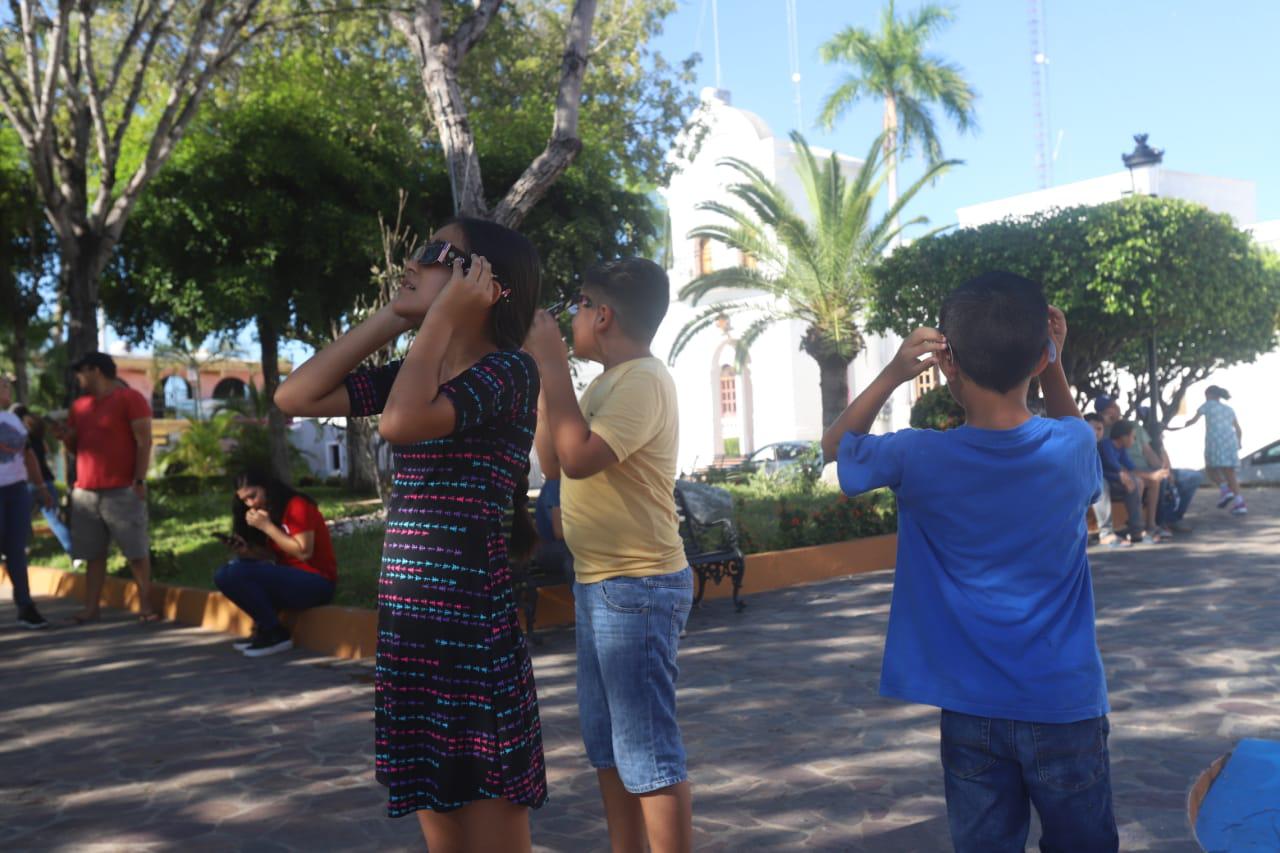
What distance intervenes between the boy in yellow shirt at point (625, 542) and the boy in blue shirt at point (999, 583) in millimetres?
627

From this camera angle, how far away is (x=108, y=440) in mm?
8070

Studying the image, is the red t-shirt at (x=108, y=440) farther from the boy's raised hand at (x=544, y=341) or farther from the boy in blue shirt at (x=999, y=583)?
the boy in blue shirt at (x=999, y=583)

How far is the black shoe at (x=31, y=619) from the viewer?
8.45m

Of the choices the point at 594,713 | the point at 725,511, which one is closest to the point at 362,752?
the point at 594,713

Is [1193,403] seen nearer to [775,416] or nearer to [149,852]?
[775,416]

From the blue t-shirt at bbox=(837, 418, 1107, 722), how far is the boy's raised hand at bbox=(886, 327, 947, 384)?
14 centimetres

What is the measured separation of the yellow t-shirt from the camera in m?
2.85

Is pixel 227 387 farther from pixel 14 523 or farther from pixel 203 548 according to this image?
pixel 14 523

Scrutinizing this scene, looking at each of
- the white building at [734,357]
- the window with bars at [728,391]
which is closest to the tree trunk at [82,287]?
the white building at [734,357]

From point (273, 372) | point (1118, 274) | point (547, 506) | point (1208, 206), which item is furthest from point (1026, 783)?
point (1208, 206)

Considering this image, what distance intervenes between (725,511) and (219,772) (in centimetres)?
462

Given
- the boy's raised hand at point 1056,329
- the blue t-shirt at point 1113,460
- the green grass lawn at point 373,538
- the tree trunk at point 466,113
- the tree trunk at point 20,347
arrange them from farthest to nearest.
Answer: the tree trunk at point 20,347
the blue t-shirt at point 1113,460
the green grass lawn at point 373,538
the tree trunk at point 466,113
the boy's raised hand at point 1056,329

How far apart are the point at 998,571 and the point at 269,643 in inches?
234

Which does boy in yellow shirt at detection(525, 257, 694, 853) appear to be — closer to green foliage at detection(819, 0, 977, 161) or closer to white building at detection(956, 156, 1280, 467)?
white building at detection(956, 156, 1280, 467)
